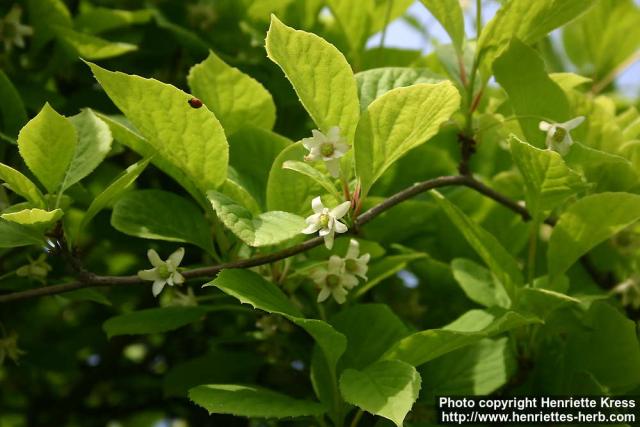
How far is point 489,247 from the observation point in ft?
4.23

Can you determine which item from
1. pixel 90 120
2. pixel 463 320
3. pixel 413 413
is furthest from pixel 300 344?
pixel 90 120

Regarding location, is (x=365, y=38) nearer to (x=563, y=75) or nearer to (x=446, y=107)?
(x=563, y=75)

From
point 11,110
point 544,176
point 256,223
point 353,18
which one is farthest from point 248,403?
point 353,18

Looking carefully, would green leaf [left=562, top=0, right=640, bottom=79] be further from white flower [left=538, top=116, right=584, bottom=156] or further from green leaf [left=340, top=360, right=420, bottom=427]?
green leaf [left=340, top=360, right=420, bottom=427]

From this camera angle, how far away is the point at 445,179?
49.9 inches

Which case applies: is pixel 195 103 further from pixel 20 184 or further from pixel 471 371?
pixel 471 371

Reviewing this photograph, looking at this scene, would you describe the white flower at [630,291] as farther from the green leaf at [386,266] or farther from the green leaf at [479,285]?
the green leaf at [386,266]

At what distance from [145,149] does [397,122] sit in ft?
1.42

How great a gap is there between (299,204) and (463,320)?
0.36 metres

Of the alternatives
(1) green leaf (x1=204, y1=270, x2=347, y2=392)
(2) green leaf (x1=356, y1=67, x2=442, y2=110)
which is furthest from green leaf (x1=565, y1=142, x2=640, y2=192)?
(1) green leaf (x1=204, y1=270, x2=347, y2=392)

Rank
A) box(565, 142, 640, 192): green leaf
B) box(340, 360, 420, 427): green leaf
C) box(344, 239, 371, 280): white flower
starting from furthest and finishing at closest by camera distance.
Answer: box(565, 142, 640, 192): green leaf
box(344, 239, 371, 280): white flower
box(340, 360, 420, 427): green leaf

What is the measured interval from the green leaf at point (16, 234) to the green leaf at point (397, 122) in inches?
19.9

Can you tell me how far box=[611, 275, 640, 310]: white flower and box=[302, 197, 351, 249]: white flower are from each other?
704 millimetres

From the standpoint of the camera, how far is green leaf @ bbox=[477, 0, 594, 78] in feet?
4.09
